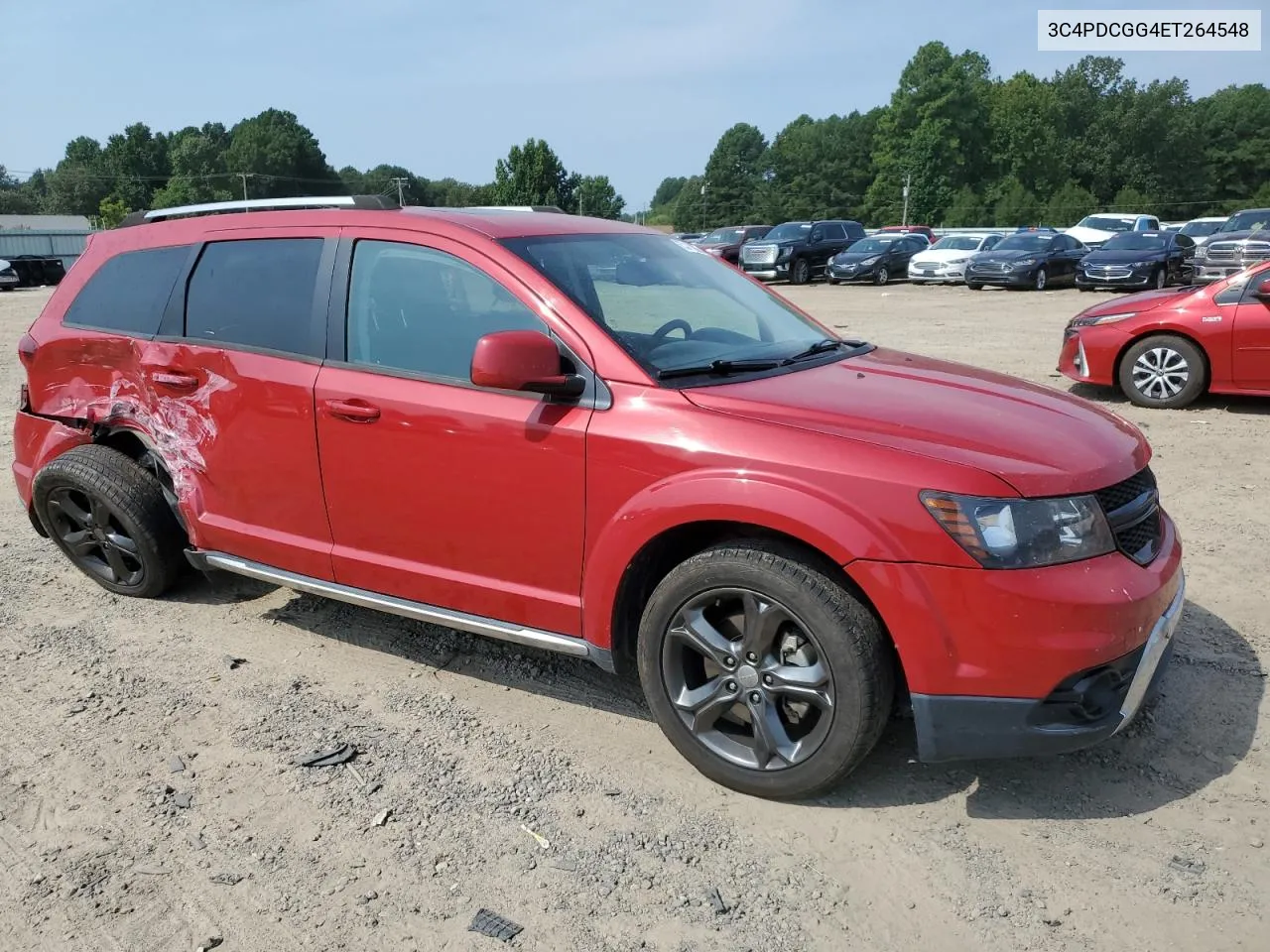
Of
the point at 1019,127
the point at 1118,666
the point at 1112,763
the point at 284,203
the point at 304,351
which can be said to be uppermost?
the point at 1019,127

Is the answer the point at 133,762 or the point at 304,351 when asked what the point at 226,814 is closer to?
the point at 133,762

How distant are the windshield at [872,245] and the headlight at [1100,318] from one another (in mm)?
20540

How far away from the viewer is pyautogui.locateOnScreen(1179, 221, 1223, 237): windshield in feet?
101

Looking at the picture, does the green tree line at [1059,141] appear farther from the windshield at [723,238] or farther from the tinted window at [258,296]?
the tinted window at [258,296]

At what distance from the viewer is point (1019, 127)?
302 ft

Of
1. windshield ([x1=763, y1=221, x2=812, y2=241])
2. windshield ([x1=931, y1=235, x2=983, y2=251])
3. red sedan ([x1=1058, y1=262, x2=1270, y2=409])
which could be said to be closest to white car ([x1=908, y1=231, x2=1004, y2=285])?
windshield ([x1=931, y1=235, x2=983, y2=251])

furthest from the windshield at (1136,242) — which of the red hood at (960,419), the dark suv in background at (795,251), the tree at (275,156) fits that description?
the tree at (275,156)

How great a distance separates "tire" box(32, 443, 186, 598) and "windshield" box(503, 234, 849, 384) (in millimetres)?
2150

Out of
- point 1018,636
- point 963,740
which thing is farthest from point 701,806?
point 1018,636

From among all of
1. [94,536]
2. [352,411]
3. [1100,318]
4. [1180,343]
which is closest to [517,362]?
[352,411]

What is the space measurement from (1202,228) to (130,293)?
111 ft

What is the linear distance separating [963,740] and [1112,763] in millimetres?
814

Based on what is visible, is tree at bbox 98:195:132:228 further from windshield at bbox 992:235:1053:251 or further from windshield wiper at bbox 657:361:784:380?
windshield wiper at bbox 657:361:784:380

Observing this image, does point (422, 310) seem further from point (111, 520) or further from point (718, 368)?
point (111, 520)
